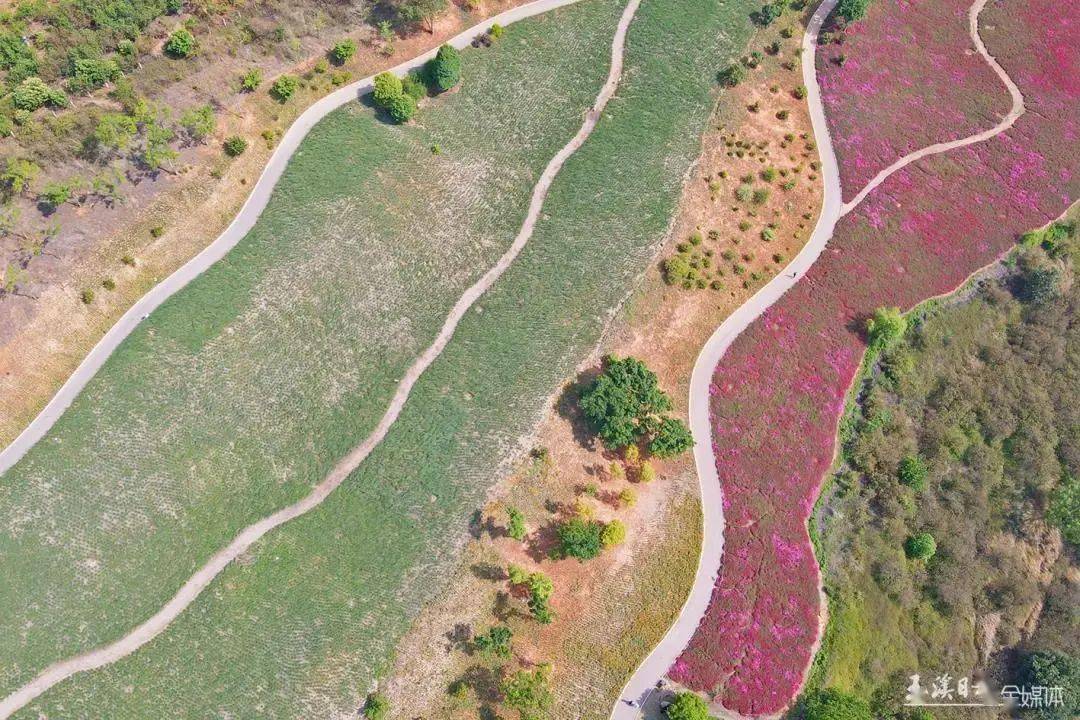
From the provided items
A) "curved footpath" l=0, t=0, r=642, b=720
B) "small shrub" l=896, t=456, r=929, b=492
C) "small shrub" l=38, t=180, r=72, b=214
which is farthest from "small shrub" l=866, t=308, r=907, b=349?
"small shrub" l=38, t=180, r=72, b=214

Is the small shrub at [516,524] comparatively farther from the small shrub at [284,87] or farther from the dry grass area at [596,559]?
the small shrub at [284,87]

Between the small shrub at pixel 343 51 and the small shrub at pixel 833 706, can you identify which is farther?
the small shrub at pixel 343 51

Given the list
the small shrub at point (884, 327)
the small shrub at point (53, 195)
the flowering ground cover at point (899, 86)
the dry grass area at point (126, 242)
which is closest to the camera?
the dry grass area at point (126, 242)

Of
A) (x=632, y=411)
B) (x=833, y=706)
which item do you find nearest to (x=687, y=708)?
(x=833, y=706)

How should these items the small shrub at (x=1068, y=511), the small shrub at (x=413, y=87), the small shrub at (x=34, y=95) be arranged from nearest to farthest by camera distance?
the small shrub at (x=1068, y=511), the small shrub at (x=34, y=95), the small shrub at (x=413, y=87)

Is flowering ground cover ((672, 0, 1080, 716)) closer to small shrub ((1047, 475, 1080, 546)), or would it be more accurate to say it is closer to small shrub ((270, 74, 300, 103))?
small shrub ((1047, 475, 1080, 546))

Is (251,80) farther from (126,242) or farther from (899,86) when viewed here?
(899,86)

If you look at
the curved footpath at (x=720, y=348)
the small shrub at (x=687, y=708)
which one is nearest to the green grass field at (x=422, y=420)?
the curved footpath at (x=720, y=348)
